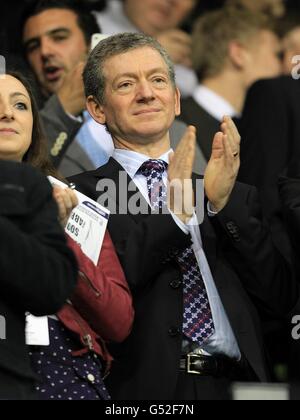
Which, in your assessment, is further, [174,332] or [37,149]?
[37,149]

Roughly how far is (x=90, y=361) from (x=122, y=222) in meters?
0.59

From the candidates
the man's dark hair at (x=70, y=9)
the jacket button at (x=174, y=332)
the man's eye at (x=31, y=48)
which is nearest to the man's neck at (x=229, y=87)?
the man's dark hair at (x=70, y=9)

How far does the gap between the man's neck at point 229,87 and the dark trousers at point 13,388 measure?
309 cm

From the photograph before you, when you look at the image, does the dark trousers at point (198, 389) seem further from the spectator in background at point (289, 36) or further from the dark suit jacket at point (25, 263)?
the spectator in background at point (289, 36)

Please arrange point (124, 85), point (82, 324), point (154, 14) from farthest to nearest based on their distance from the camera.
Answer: point (154, 14), point (124, 85), point (82, 324)

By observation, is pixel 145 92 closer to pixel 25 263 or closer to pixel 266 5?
pixel 25 263

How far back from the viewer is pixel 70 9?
5.58 m

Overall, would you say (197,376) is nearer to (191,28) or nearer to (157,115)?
(157,115)

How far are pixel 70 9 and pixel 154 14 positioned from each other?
0.86 m

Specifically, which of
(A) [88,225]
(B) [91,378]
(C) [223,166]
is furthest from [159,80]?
(B) [91,378]

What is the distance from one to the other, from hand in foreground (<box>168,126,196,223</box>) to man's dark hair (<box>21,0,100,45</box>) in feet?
6.64

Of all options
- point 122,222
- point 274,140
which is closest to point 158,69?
point 122,222

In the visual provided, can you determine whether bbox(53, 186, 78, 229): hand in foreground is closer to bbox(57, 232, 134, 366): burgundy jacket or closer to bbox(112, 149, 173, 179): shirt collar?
bbox(57, 232, 134, 366): burgundy jacket

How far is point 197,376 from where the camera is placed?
3.68 meters
